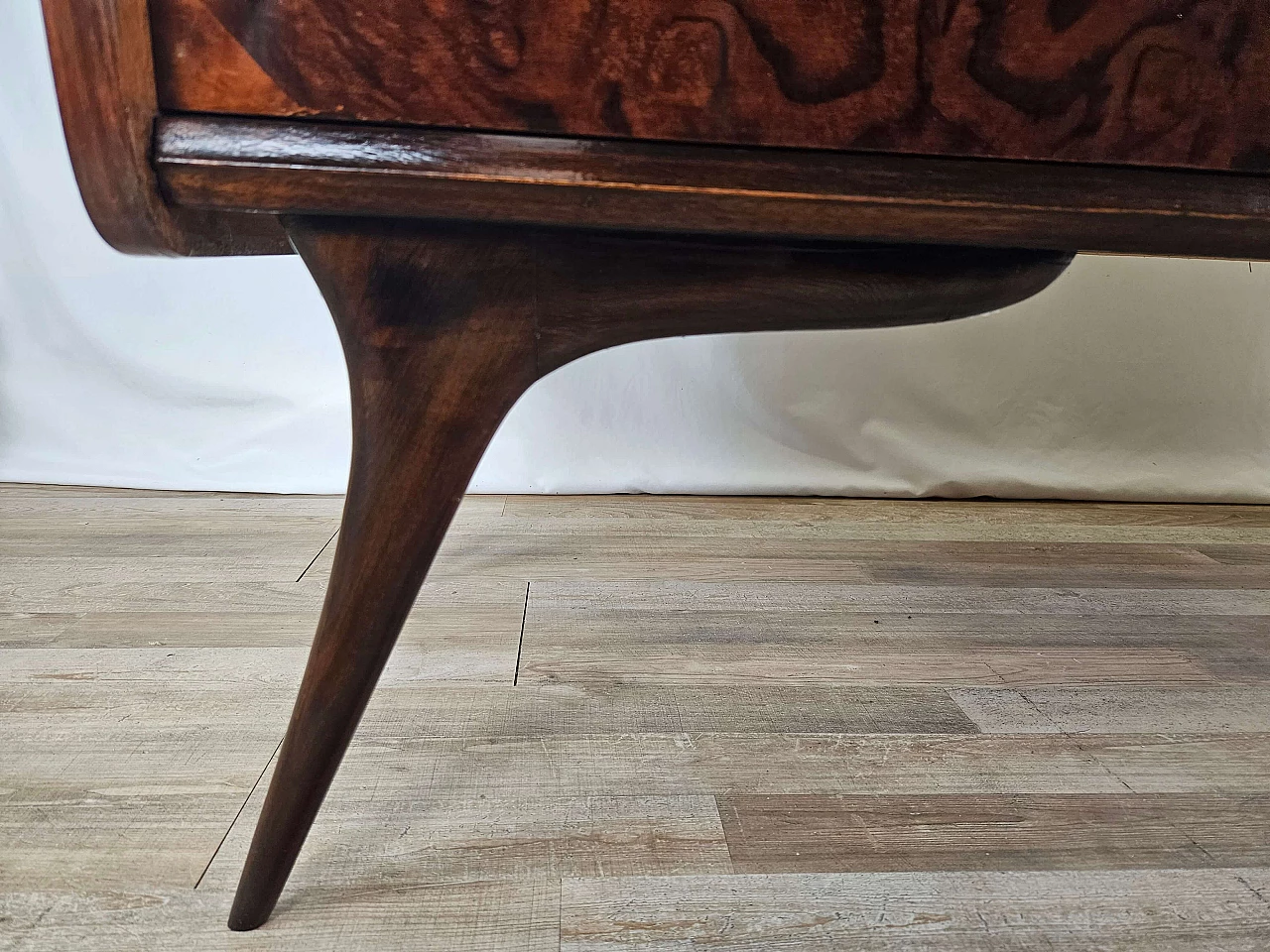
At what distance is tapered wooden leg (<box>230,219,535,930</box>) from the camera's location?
0.39m

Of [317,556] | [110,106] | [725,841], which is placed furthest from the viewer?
[317,556]

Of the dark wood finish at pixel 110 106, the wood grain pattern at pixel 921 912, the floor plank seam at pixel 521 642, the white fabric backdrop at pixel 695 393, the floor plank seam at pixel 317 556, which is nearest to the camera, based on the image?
the dark wood finish at pixel 110 106

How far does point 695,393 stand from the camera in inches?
59.2

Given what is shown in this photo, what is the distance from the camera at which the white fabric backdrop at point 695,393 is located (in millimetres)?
1438

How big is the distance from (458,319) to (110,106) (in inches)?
5.8

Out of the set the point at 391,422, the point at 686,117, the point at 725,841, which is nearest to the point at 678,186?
the point at 686,117

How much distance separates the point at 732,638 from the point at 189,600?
56cm

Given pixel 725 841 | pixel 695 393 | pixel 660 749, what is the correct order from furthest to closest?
1. pixel 695 393
2. pixel 660 749
3. pixel 725 841

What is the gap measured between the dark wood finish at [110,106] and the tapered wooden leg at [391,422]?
6 centimetres

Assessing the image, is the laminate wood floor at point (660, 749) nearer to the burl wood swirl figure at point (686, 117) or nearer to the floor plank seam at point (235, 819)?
the floor plank seam at point (235, 819)

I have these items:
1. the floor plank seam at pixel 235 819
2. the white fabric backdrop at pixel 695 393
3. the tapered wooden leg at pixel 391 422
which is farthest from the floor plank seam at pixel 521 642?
the white fabric backdrop at pixel 695 393

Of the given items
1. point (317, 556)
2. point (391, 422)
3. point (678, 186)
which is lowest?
point (317, 556)

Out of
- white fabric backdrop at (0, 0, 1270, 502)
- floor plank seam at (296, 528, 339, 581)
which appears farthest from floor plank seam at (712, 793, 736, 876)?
white fabric backdrop at (0, 0, 1270, 502)

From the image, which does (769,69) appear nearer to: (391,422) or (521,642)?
(391,422)
